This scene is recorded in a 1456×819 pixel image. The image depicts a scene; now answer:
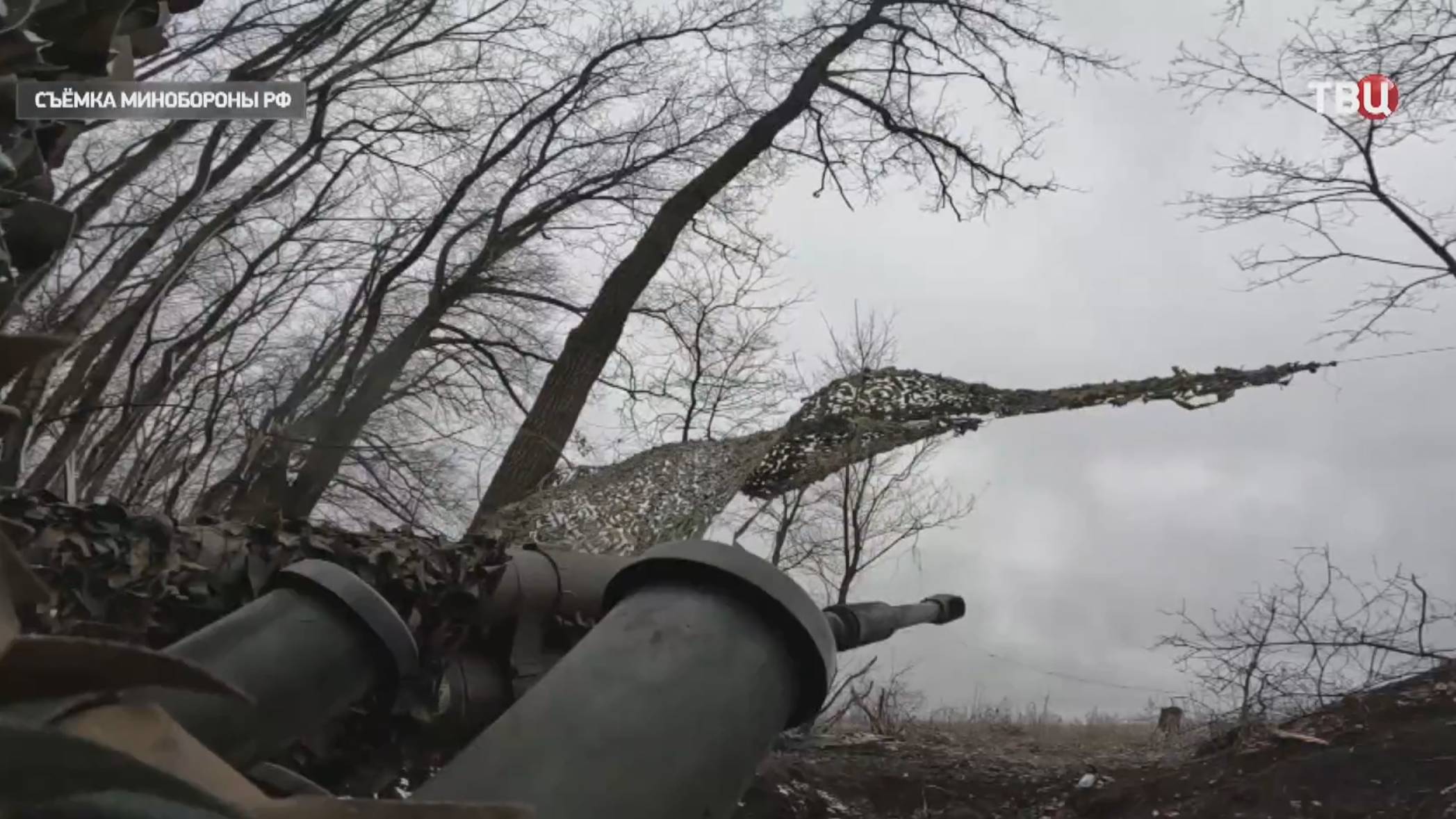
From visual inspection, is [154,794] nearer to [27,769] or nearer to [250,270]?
[27,769]

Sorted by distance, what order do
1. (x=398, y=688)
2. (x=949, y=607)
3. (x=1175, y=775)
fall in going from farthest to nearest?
(x=1175, y=775) → (x=949, y=607) → (x=398, y=688)

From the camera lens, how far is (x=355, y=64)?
5801 millimetres

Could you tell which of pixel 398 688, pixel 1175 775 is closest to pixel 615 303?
pixel 1175 775

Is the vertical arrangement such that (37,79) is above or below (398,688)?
above

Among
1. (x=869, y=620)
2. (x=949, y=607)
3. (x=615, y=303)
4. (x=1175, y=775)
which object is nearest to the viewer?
(x=869, y=620)

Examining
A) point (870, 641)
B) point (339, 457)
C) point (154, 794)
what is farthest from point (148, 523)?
point (339, 457)

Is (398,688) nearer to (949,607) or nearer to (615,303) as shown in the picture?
(949,607)

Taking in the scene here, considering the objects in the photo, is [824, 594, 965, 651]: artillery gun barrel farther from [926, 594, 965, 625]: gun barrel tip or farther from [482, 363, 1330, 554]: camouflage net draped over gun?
[482, 363, 1330, 554]: camouflage net draped over gun

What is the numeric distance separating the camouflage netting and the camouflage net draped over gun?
9.75 ft

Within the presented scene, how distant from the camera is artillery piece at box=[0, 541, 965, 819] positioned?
367mm

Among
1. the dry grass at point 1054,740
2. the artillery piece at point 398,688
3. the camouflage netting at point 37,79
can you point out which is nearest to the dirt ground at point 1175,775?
the dry grass at point 1054,740

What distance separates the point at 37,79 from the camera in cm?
92

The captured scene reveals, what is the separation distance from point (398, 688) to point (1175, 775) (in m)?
4.10

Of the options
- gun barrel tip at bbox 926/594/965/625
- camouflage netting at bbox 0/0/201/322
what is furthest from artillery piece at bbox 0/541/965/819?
gun barrel tip at bbox 926/594/965/625
